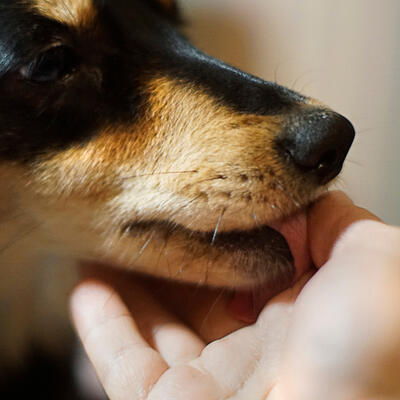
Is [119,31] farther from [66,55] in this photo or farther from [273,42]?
[273,42]

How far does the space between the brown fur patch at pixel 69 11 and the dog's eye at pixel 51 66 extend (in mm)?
40

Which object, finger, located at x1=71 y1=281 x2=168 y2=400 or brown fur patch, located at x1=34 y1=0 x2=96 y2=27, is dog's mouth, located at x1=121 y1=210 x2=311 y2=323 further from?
brown fur patch, located at x1=34 y1=0 x2=96 y2=27

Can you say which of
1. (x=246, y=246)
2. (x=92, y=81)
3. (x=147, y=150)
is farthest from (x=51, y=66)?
(x=246, y=246)

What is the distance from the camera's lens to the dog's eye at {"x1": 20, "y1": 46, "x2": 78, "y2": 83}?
0.65 m

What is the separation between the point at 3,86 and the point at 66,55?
0.09 meters

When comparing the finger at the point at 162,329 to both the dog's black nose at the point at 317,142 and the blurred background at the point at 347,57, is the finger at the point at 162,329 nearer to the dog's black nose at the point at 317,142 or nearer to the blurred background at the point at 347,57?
the dog's black nose at the point at 317,142

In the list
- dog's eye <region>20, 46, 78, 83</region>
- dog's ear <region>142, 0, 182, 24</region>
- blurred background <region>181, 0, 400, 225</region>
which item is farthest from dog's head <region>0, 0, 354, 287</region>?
blurred background <region>181, 0, 400, 225</region>

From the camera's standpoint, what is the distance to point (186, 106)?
2.34 ft

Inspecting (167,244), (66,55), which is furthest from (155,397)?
(66,55)

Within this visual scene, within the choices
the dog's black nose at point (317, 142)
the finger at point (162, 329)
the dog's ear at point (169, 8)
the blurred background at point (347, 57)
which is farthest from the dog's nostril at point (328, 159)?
the blurred background at point (347, 57)

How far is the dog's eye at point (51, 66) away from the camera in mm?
648

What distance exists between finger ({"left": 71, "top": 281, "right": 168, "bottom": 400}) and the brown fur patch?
38cm

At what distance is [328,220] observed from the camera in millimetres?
647

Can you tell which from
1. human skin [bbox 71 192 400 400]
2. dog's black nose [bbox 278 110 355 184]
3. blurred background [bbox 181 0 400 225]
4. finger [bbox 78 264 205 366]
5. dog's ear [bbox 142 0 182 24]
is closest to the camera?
human skin [bbox 71 192 400 400]
